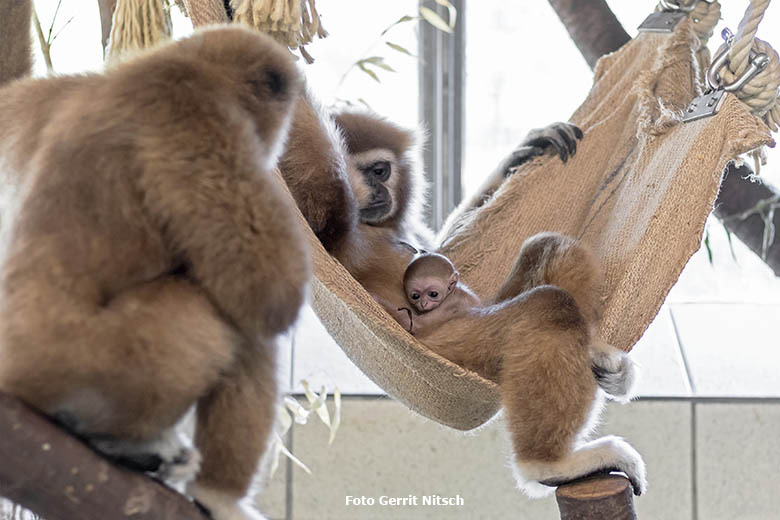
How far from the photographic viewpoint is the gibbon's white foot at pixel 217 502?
1.17 meters

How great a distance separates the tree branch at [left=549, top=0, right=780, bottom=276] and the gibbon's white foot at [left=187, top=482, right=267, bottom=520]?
69.7 inches

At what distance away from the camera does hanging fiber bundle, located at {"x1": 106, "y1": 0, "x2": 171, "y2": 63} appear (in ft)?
5.73

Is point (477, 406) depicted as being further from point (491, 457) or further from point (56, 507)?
point (491, 457)

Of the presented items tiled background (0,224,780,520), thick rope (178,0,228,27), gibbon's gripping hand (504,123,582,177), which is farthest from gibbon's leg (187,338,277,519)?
tiled background (0,224,780,520)

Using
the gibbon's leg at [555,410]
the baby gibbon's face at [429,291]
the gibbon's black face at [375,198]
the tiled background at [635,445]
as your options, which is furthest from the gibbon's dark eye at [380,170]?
the tiled background at [635,445]

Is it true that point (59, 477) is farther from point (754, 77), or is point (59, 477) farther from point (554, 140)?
point (554, 140)

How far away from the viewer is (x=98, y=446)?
1060 millimetres

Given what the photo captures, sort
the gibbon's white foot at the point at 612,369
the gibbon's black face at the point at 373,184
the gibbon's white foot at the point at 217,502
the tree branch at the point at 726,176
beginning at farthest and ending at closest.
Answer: the tree branch at the point at 726,176, the gibbon's black face at the point at 373,184, the gibbon's white foot at the point at 612,369, the gibbon's white foot at the point at 217,502

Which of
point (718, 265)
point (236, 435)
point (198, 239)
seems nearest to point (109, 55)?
point (198, 239)

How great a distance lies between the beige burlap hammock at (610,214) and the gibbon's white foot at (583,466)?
160 millimetres

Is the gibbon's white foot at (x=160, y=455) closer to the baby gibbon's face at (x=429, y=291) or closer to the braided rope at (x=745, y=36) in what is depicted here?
the baby gibbon's face at (x=429, y=291)

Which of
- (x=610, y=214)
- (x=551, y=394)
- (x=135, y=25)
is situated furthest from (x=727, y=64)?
(x=135, y=25)

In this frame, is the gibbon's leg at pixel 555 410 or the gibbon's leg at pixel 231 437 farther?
the gibbon's leg at pixel 555 410

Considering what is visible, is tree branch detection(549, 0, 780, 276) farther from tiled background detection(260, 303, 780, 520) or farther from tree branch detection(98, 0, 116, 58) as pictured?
tree branch detection(98, 0, 116, 58)
